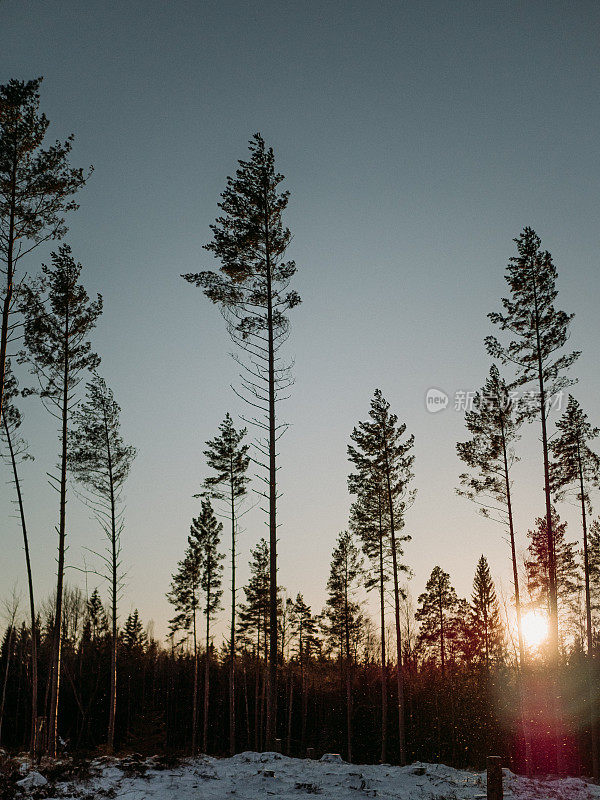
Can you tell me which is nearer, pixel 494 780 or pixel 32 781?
pixel 494 780

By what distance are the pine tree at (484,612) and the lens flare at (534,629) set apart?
45.4 ft

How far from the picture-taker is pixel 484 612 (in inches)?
1734

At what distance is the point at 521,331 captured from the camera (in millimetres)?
23719

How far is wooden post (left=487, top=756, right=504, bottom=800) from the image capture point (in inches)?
427

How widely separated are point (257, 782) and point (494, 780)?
14.4ft

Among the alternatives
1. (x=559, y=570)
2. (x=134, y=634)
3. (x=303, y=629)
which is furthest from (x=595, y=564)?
(x=134, y=634)

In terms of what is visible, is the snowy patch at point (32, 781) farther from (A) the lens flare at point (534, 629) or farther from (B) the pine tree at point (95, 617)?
(B) the pine tree at point (95, 617)

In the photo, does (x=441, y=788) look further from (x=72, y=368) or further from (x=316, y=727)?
(x=316, y=727)

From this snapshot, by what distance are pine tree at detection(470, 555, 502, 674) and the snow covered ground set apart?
2757cm

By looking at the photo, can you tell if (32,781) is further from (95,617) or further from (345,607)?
(95,617)

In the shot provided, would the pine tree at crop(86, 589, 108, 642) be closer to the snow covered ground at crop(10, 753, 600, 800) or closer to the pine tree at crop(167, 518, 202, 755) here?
the pine tree at crop(167, 518, 202, 755)

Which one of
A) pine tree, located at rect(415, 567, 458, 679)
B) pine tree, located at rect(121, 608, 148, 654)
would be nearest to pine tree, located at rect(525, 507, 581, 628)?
pine tree, located at rect(415, 567, 458, 679)

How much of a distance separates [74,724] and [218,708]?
1271 centimetres

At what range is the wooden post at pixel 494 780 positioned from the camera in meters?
10.9
